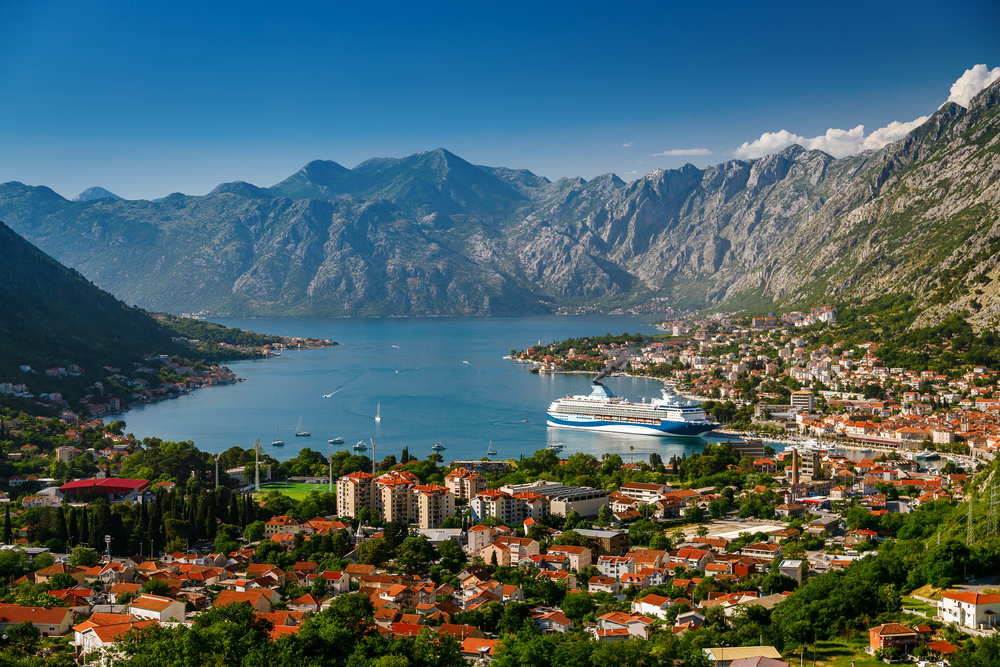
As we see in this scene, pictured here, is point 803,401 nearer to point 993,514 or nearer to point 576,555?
point 993,514

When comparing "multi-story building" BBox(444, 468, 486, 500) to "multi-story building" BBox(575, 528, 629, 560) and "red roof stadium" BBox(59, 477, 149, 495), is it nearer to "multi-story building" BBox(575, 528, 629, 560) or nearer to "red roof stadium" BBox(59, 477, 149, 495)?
"multi-story building" BBox(575, 528, 629, 560)

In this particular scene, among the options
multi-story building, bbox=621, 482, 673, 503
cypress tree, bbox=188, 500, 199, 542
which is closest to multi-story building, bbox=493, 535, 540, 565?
multi-story building, bbox=621, 482, 673, 503

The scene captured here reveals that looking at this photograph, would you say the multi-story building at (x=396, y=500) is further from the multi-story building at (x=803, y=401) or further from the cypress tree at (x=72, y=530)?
the multi-story building at (x=803, y=401)

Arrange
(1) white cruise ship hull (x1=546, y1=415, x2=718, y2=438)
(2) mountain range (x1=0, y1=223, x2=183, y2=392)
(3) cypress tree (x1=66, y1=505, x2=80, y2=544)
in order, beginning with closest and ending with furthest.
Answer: (3) cypress tree (x1=66, y1=505, x2=80, y2=544)
(1) white cruise ship hull (x1=546, y1=415, x2=718, y2=438)
(2) mountain range (x1=0, y1=223, x2=183, y2=392)

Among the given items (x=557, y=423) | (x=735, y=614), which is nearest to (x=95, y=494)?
(x=735, y=614)

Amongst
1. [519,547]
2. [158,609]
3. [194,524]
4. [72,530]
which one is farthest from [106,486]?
[519,547]

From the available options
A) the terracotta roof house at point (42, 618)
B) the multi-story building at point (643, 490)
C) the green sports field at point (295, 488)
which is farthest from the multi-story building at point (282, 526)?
the multi-story building at point (643, 490)
